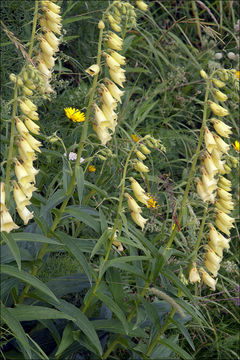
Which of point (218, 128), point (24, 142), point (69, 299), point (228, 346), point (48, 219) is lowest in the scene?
point (228, 346)

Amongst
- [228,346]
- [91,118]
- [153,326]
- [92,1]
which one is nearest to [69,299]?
[153,326]

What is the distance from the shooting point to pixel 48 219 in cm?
257

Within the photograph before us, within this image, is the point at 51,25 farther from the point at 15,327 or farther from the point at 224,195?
the point at 15,327

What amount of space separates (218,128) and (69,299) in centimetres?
140

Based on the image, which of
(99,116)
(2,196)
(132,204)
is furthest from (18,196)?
(132,204)

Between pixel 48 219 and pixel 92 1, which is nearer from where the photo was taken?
pixel 48 219

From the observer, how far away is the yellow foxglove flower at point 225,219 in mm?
2576

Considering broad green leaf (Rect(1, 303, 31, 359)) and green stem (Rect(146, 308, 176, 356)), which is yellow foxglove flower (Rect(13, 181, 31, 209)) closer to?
broad green leaf (Rect(1, 303, 31, 359))

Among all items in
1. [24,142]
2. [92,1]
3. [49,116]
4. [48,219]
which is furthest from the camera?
[92,1]

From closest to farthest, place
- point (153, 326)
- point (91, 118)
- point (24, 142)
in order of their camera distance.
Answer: point (24, 142) → point (91, 118) → point (153, 326)

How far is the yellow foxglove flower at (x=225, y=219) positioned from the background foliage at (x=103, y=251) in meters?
0.05

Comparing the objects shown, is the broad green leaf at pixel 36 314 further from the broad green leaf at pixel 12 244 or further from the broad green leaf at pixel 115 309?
the broad green leaf at pixel 12 244

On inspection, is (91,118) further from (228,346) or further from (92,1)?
(92,1)

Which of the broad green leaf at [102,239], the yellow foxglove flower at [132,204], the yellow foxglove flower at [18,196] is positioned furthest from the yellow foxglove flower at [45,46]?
the broad green leaf at [102,239]
